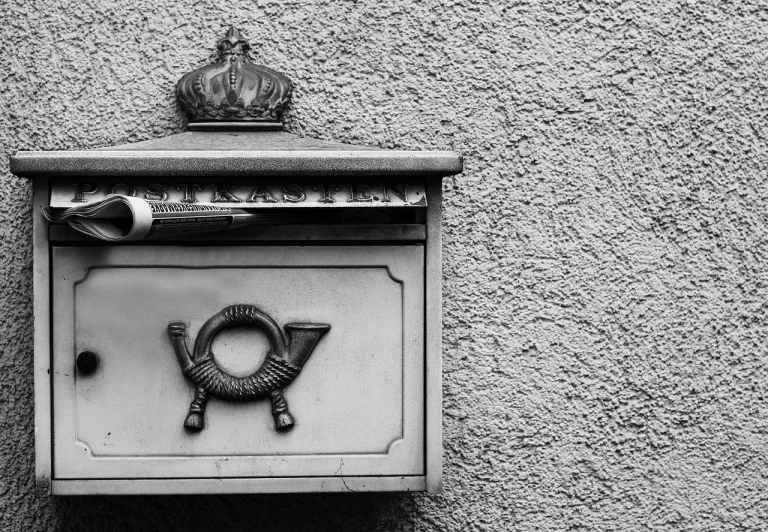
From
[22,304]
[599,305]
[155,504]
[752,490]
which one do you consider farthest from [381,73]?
[752,490]

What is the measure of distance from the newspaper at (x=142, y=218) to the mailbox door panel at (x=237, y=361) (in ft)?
0.26

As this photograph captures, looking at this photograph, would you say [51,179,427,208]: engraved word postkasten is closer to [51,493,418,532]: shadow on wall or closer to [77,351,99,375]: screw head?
[77,351,99,375]: screw head

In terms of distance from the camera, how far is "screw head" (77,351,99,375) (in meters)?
1.32

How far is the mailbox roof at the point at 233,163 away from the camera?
4.16 feet

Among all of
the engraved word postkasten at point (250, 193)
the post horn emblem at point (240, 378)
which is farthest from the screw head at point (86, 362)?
the engraved word postkasten at point (250, 193)

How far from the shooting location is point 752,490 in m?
1.68

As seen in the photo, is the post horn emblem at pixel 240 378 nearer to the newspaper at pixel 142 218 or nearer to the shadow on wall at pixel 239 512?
the newspaper at pixel 142 218

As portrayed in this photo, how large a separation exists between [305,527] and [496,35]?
1.08 metres

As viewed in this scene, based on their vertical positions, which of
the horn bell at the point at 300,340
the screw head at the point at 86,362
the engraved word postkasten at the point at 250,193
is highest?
the engraved word postkasten at the point at 250,193

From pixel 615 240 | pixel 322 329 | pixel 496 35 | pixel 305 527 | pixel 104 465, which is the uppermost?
pixel 496 35

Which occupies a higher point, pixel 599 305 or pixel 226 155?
pixel 226 155

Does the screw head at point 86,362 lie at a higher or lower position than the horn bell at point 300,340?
lower

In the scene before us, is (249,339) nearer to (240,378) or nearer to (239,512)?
(240,378)

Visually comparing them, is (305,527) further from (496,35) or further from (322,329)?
(496,35)
